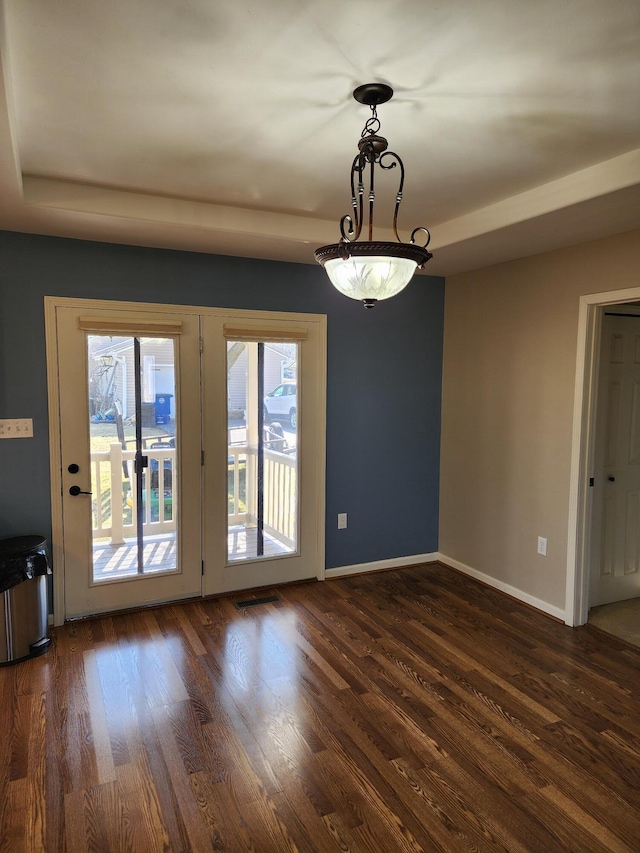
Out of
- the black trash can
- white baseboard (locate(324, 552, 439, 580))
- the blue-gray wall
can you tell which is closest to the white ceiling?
the blue-gray wall

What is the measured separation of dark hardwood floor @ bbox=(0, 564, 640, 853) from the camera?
6.40 ft

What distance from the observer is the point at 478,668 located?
3043 millimetres

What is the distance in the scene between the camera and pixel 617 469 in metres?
3.84

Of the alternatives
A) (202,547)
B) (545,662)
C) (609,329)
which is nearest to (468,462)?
(609,329)

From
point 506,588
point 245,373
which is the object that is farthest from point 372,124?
point 506,588

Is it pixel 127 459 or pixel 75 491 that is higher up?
pixel 127 459

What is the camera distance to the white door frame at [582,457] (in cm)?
344

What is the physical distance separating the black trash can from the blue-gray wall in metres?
0.36

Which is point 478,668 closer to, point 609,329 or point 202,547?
point 202,547

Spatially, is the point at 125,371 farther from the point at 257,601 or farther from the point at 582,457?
the point at 582,457

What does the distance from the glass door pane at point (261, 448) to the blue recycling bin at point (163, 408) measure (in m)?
0.42

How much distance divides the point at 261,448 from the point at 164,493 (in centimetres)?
76

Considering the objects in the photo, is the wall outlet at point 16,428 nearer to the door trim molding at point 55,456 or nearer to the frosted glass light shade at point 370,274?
the door trim molding at point 55,456

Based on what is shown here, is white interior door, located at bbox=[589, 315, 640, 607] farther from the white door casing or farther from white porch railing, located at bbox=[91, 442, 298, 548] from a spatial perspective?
white porch railing, located at bbox=[91, 442, 298, 548]
